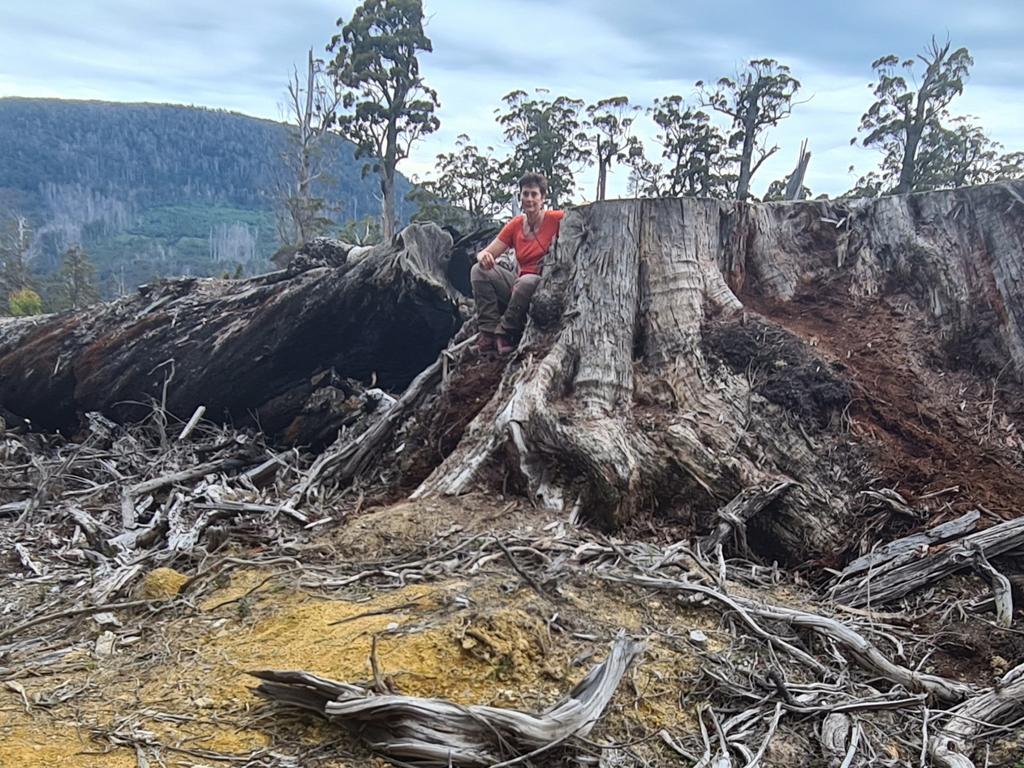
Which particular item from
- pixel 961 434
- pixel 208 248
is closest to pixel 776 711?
pixel 961 434

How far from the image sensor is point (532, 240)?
5.31 metres

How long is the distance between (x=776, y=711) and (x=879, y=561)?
1546mm

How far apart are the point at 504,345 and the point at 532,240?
2.63 ft

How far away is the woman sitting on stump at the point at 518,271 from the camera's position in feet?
17.0

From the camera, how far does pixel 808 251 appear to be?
553 centimetres

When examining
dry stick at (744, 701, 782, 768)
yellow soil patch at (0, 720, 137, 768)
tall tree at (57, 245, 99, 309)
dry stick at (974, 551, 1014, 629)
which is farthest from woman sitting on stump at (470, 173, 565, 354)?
tall tree at (57, 245, 99, 309)

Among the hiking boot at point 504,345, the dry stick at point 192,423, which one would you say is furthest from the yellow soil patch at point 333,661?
the dry stick at point 192,423

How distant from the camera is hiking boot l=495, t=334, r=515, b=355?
528 centimetres

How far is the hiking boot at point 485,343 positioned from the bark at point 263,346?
1260 millimetres

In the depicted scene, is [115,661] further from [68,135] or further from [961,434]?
[68,135]

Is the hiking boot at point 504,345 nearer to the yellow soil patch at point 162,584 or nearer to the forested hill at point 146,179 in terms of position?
the yellow soil patch at point 162,584

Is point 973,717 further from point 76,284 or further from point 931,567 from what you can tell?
point 76,284

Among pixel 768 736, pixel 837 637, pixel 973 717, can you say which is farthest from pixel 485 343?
pixel 973 717

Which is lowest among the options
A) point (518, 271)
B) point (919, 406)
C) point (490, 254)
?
point (919, 406)
